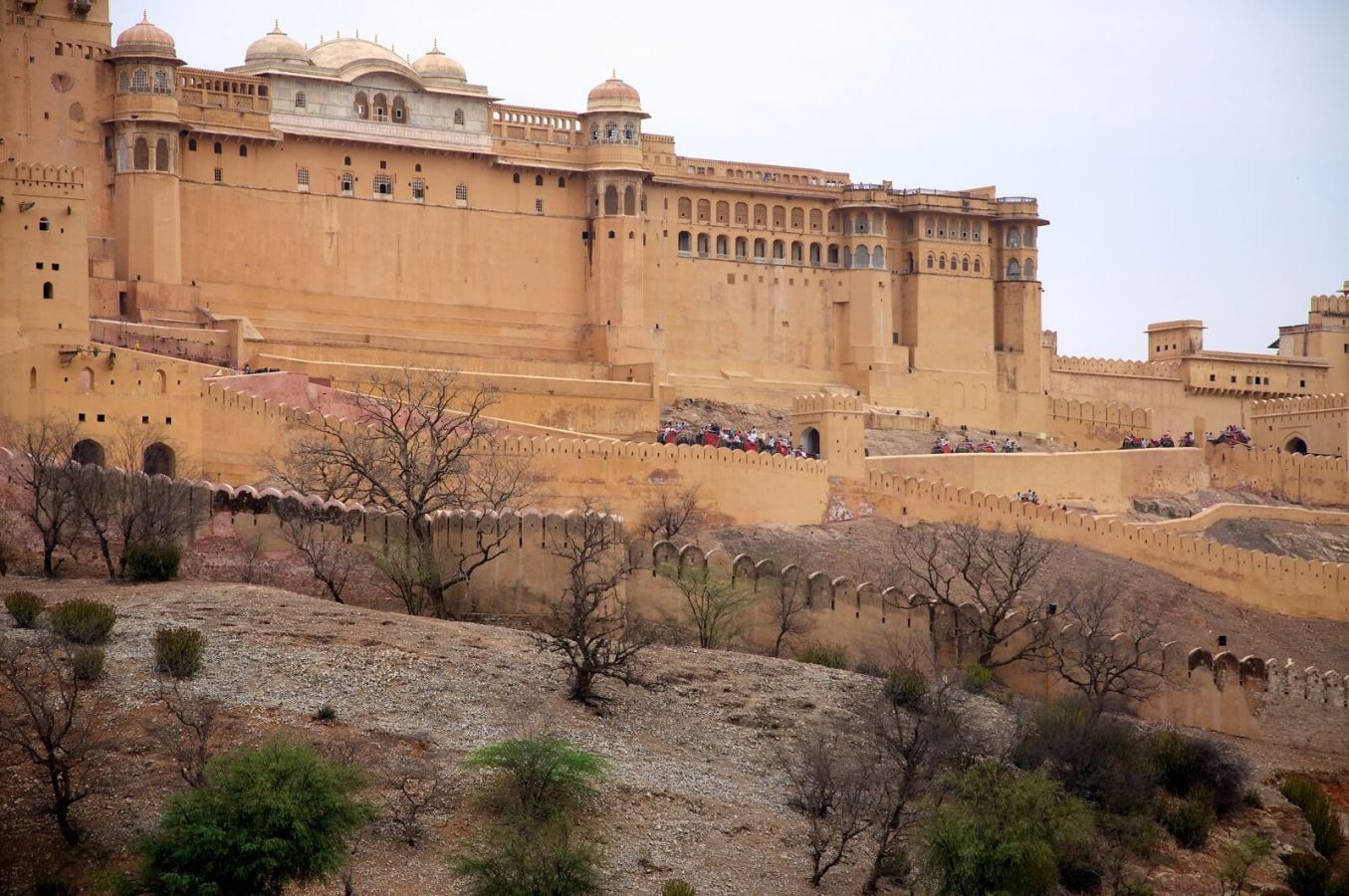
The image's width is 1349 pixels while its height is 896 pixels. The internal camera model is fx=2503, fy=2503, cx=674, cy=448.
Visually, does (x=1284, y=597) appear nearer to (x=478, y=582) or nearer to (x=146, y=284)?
(x=478, y=582)

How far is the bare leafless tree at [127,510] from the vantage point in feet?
117

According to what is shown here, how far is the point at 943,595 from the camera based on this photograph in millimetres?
Result: 41500

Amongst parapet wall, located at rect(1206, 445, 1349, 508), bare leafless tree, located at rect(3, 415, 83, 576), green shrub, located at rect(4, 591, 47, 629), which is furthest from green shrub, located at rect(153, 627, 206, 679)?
parapet wall, located at rect(1206, 445, 1349, 508)

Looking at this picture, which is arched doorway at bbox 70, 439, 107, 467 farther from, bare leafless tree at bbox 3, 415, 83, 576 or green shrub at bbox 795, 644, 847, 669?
green shrub at bbox 795, 644, 847, 669

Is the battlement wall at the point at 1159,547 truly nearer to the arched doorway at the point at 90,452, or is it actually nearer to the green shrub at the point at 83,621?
the arched doorway at the point at 90,452

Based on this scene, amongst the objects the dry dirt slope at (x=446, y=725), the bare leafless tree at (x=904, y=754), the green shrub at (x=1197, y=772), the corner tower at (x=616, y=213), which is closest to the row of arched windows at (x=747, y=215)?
the corner tower at (x=616, y=213)

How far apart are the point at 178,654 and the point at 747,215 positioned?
3743 centimetres

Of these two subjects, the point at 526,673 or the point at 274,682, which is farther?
the point at 526,673

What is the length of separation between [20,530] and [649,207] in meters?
28.8

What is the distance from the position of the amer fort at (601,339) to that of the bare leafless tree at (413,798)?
9.06 metres

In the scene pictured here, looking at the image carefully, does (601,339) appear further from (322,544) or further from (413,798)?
(413,798)

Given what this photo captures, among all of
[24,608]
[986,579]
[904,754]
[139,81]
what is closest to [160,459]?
[139,81]

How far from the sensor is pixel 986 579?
4159 cm

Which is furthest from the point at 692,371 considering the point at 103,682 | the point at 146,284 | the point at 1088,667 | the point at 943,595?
the point at 103,682
